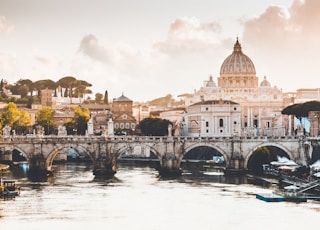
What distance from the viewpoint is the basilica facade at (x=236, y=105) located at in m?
104

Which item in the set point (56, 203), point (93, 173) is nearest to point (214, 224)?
point (56, 203)

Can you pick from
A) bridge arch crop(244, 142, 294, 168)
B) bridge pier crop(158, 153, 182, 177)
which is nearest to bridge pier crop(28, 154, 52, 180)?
bridge pier crop(158, 153, 182, 177)

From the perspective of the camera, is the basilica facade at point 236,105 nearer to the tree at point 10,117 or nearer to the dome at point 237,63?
the dome at point 237,63

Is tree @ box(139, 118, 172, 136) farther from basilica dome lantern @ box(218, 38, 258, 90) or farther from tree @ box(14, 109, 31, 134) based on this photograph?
basilica dome lantern @ box(218, 38, 258, 90)

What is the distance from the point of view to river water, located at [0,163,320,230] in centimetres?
4316

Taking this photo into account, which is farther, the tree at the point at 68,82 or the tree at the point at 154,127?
the tree at the point at 68,82

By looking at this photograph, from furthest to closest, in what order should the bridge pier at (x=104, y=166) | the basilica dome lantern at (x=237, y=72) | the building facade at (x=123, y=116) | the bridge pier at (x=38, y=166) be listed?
the basilica dome lantern at (x=237, y=72), the building facade at (x=123, y=116), the bridge pier at (x=104, y=166), the bridge pier at (x=38, y=166)

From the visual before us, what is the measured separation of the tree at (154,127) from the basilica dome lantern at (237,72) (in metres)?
32.5

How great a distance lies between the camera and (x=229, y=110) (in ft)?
341

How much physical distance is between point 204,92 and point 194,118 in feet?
73.7

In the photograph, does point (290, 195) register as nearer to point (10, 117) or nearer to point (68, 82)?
point (10, 117)

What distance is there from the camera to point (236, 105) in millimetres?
104812

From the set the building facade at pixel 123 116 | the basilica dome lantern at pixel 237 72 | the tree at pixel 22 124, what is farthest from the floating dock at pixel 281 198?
the basilica dome lantern at pixel 237 72

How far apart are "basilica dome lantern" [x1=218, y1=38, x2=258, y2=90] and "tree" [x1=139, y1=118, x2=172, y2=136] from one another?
1279 inches
